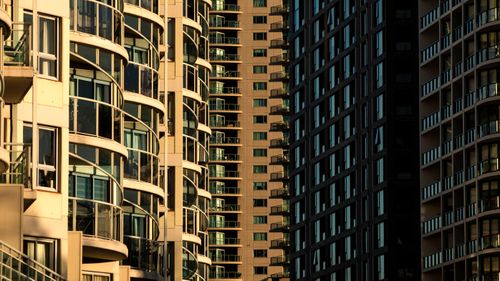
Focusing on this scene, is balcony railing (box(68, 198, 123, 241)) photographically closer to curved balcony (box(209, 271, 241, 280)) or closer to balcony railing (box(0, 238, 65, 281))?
balcony railing (box(0, 238, 65, 281))

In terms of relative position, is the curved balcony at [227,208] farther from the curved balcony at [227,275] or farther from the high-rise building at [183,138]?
the high-rise building at [183,138]

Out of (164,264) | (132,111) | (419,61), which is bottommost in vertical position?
(164,264)

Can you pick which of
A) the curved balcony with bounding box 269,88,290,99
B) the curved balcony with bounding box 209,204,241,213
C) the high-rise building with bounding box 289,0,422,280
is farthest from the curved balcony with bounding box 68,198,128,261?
the curved balcony with bounding box 209,204,241,213

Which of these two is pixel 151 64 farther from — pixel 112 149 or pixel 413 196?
pixel 413 196

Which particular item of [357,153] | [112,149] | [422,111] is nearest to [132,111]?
[112,149]

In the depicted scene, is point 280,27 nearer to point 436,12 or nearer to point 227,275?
point 227,275

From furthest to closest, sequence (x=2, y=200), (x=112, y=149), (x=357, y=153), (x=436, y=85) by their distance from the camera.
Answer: (x=357, y=153)
(x=436, y=85)
(x=112, y=149)
(x=2, y=200)

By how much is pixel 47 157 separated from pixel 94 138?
28.9 ft

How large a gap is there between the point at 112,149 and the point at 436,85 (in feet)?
236

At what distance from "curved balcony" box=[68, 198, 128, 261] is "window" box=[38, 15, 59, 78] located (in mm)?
6527

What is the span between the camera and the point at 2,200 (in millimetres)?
36719

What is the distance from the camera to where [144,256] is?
199 ft

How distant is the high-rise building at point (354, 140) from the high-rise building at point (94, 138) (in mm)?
50018

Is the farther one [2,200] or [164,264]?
[164,264]
